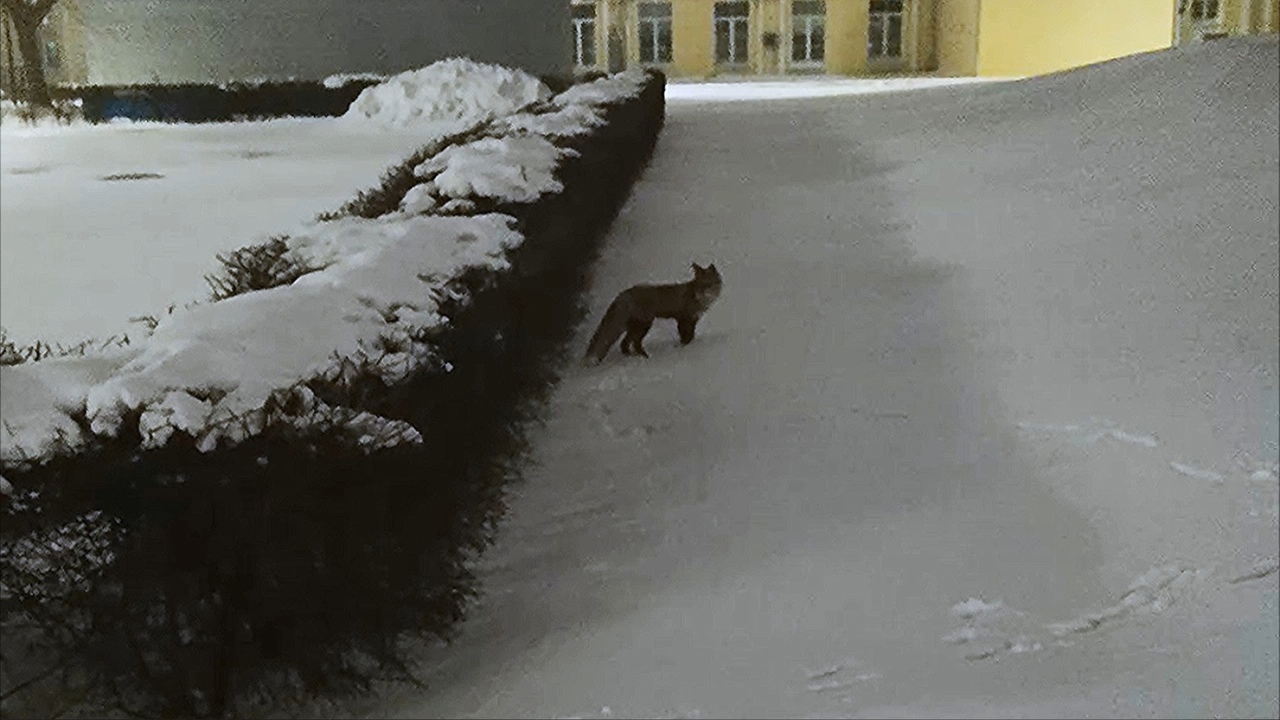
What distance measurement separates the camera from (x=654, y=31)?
1141 inches

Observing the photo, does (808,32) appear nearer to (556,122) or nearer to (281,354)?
(556,122)

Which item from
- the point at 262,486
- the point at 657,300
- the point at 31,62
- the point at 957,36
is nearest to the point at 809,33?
the point at 957,36

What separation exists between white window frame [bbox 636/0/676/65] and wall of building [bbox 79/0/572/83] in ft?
34.5

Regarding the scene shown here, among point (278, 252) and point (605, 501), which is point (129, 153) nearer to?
point (278, 252)

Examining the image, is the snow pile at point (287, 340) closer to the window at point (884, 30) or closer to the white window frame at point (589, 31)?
the white window frame at point (589, 31)

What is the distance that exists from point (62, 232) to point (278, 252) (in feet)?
2.74

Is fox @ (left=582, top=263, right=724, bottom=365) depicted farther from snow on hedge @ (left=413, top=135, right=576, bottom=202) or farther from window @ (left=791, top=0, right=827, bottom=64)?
window @ (left=791, top=0, right=827, bottom=64)

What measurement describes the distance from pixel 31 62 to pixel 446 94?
11.0 meters

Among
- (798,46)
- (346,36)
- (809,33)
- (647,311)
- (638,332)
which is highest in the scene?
(346,36)

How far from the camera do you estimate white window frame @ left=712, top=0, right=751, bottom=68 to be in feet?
96.0

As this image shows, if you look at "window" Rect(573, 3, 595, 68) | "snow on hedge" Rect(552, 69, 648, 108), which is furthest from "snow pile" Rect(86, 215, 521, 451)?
"window" Rect(573, 3, 595, 68)

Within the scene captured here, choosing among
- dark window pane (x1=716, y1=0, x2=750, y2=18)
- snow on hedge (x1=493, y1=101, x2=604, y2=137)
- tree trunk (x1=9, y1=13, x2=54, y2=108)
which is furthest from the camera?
dark window pane (x1=716, y1=0, x2=750, y2=18)

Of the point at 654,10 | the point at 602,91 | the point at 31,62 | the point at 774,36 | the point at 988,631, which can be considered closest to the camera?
the point at 988,631

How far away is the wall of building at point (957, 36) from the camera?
85.8ft
